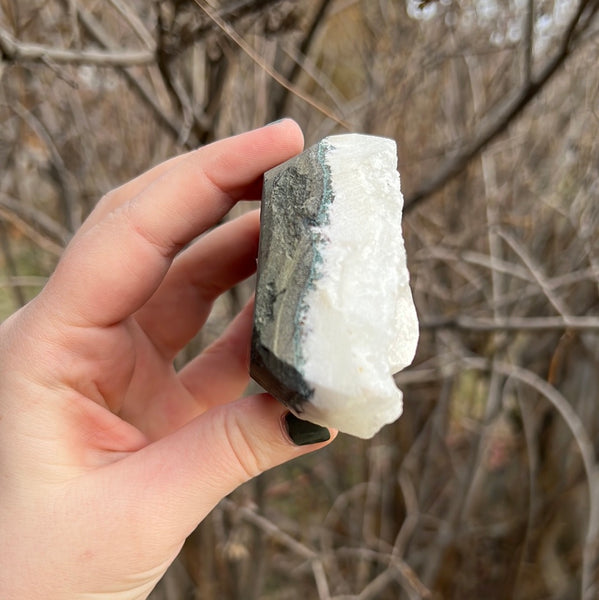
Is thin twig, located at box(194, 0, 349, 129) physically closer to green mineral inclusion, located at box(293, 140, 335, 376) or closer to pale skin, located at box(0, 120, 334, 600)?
pale skin, located at box(0, 120, 334, 600)

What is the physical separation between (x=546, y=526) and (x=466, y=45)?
1717 millimetres

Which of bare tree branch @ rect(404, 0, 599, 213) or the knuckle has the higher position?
bare tree branch @ rect(404, 0, 599, 213)

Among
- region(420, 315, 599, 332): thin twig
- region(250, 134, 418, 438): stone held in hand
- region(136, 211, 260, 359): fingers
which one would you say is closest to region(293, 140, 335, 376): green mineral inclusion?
region(250, 134, 418, 438): stone held in hand

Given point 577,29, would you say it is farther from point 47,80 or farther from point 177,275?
point 47,80

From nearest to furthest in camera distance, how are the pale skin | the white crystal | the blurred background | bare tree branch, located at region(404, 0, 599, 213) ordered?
1. the white crystal
2. the pale skin
3. bare tree branch, located at region(404, 0, 599, 213)
4. the blurred background

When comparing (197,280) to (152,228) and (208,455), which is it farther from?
(208,455)

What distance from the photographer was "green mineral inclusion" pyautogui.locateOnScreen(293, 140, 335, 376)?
652 mm

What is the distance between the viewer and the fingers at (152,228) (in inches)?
32.0

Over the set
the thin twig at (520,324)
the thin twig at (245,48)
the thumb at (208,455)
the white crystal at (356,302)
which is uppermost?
the thin twig at (245,48)

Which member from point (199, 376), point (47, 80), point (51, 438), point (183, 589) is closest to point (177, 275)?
point (199, 376)

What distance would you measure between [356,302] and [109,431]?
0.47m

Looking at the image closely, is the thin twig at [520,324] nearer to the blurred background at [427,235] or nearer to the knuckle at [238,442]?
the blurred background at [427,235]

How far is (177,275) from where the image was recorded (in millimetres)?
1229

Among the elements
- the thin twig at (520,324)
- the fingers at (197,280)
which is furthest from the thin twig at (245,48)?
the thin twig at (520,324)
